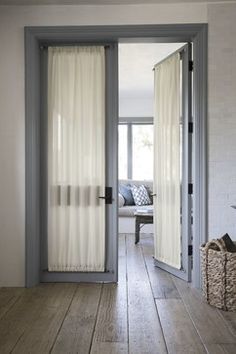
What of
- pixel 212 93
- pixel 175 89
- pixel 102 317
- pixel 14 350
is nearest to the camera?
pixel 14 350

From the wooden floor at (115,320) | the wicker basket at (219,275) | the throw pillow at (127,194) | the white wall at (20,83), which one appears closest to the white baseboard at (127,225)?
the throw pillow at (127,194)

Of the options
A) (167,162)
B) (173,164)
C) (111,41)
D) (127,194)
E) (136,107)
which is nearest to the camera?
(111,41)

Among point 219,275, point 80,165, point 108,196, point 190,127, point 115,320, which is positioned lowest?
point 115,320

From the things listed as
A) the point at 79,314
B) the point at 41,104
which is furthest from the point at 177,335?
the point at 41,104

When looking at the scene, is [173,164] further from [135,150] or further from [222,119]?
[135,150]

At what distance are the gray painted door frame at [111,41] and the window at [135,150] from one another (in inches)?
180

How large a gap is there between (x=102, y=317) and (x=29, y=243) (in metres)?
1.13

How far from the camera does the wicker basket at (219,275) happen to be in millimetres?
2977

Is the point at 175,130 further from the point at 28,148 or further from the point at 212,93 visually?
the point at 28,148

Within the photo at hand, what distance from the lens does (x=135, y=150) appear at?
8.23 meters

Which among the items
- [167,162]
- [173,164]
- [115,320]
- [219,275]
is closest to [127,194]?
[167,162]

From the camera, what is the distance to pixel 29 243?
359 cm

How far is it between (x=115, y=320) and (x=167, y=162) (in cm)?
194

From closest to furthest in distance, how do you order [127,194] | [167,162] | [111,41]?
[111,41] < [167,162] < [127,194]
